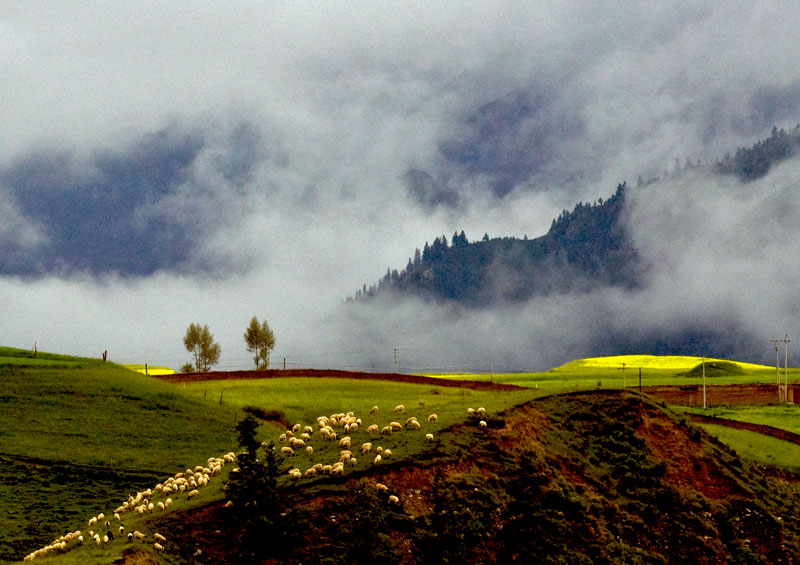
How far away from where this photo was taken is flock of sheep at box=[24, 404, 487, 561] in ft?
75.4

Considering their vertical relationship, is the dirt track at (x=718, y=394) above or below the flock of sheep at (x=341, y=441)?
below

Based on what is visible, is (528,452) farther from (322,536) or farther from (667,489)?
(322,536)

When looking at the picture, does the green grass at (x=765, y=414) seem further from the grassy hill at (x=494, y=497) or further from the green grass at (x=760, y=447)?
the grassy hill at (x=494, y=497)

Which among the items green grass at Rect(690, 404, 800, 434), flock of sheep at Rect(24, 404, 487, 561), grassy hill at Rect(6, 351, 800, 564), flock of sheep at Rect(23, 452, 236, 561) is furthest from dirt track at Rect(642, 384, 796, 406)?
flock of sheep at Rect(23, 452, 236, 561)

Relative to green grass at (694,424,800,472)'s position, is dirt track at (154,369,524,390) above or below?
above

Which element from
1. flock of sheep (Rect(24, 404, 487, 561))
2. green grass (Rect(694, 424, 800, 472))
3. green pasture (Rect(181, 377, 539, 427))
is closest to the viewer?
flock of sheep (Rect(24, 404, 487, 561))

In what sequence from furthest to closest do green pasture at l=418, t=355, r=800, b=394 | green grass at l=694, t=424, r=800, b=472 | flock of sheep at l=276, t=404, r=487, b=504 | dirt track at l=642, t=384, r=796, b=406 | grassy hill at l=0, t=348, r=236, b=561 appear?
green pasture at l=418, t=355, r=800, b=394 → dirt track at l=642, t=384, r=796, b=406 → green grass at l=694, t=424, r=800, b=472 → grassy hill at l=0, t=348, r=236, b=561 → flock of sheep at l=276, t=404, r=487, b=504

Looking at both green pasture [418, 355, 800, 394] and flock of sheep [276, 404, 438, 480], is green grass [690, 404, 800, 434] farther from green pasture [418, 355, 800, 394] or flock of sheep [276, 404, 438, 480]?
flock of sheep [276, 404, 438, 480]

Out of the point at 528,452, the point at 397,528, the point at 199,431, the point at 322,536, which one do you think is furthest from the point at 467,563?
the point at 199,431

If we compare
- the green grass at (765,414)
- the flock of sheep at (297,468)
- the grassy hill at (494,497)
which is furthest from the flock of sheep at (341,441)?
the green grass at (765,414)

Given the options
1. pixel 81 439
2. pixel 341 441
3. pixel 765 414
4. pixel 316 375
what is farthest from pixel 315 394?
pixel 765 414

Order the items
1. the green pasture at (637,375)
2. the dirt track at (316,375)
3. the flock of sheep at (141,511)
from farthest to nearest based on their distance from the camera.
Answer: the green pasture at (637,375) → the dirt track at (316,375) → the flock of sheep at (141,511)

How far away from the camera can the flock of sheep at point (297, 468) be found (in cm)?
2298

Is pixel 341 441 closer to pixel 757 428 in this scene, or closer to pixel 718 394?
pixel 757 428
